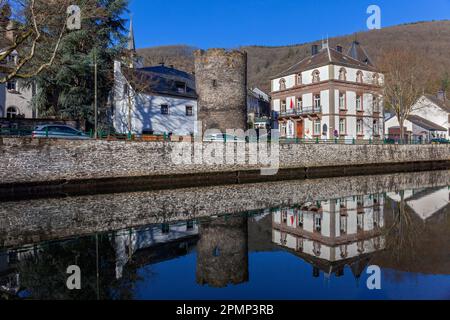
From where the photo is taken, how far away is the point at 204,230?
10.6 meters

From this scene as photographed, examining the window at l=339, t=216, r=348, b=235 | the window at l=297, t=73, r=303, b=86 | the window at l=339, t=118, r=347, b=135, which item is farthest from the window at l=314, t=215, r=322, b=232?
the window at l=297, t=73, r=303, b=86

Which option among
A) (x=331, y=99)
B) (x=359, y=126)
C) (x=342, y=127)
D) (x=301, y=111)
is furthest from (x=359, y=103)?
(x=301, y=111)

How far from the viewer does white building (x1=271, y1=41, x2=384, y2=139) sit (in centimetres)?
3728

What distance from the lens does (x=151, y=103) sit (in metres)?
31.1

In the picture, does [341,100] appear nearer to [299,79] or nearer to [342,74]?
[342,74]

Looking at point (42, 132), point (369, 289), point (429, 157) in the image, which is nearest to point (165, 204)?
point (42, 132)

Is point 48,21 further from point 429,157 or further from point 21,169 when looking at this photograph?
point 429,157

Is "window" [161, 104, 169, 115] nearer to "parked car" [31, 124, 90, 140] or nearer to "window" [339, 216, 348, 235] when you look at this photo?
"parked car" [31, 124, 90, 140]

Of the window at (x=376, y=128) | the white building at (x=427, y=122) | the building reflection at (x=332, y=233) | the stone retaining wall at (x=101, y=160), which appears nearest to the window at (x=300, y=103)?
the window at (x=376, y=128)

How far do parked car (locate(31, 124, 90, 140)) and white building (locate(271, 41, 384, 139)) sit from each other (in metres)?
24.8

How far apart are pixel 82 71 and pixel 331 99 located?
2377 cm

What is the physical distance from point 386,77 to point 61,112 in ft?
106

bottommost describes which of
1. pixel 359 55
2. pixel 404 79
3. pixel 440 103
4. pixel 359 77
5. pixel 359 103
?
pixel 359 103

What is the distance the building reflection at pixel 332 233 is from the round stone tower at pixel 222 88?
1558 centimetres
